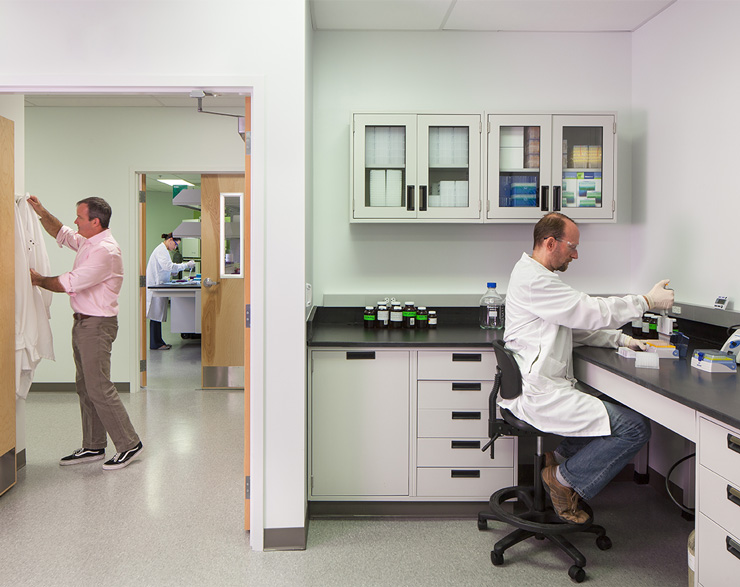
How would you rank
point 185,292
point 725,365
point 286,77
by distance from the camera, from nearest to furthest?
point 725,365 < point 286,77 < point 185,292

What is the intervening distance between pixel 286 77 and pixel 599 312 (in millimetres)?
1637

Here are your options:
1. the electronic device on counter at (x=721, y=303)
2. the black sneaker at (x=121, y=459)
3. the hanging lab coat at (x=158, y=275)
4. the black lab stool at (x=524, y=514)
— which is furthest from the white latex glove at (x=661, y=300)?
the hanging lab coat at (x=158, y=275)

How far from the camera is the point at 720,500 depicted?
5.48ft

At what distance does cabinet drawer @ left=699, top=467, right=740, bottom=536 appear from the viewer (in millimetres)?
1606

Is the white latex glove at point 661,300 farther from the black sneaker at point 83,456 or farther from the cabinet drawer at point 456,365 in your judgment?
the black sneaker at point 83,456

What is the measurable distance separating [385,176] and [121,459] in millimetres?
2339

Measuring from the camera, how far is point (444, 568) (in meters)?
2.41

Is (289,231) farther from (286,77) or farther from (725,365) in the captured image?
(725,365)

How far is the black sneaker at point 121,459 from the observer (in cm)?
354

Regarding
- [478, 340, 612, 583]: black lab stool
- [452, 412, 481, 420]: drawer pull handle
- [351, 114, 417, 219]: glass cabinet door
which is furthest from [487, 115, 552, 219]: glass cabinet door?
[452, 412, 481, 420]: drawer pull handle

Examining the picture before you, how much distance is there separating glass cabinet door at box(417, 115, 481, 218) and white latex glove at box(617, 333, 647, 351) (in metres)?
1.00

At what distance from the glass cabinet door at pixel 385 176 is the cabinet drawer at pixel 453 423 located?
1066 millimetres

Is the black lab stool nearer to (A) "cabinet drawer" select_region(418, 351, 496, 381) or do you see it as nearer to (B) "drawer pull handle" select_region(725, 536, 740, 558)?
(A) "cabinet drawer" select_region(418, 351, 496, 381)

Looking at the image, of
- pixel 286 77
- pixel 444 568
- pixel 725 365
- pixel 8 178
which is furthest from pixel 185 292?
pixel 725 365
